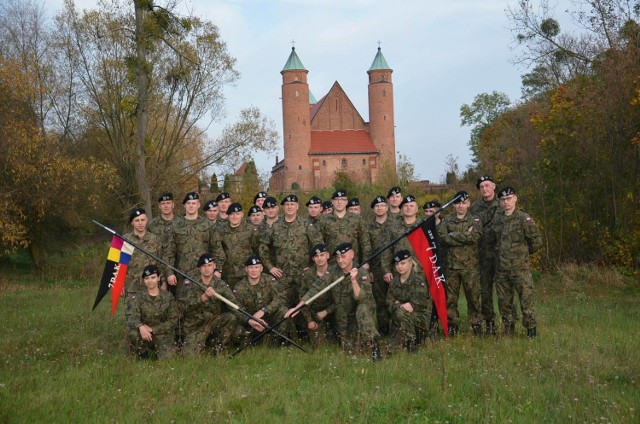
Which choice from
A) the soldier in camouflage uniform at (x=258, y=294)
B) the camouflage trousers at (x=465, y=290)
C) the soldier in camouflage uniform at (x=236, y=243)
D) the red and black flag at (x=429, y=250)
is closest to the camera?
the red and black flag at (x=429, y=250)

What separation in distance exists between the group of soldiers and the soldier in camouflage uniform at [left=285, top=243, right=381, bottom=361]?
2 cm

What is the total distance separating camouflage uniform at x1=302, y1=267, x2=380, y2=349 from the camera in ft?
29.2

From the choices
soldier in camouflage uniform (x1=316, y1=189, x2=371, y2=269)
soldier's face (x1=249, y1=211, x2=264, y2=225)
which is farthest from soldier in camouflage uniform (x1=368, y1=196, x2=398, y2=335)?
soldier's face (x1=249, y1=211, x2=264, y2=225)

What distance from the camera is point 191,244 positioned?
10125mm

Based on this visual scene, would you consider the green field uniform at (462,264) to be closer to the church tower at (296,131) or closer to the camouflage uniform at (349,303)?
the camouflage uniform at (349,303)

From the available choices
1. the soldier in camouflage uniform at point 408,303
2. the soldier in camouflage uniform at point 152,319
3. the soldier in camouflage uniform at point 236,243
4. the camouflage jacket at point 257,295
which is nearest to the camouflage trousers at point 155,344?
the soldier in camouflage uniform at point 152,319

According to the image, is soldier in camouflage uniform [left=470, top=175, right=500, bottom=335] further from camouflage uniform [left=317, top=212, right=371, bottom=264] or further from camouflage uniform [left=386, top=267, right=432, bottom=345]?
camouflage uniform [left=317, top=212, right=371, bottom=264]

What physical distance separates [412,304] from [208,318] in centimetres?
291

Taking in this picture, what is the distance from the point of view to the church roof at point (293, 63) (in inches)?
3060

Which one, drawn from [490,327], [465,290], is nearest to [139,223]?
[465,290]

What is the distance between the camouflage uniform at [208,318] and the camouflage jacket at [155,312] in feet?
0.68

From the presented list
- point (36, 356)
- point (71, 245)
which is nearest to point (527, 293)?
point (36, 356)

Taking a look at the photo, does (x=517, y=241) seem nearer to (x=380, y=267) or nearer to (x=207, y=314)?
(x=380, y=267)

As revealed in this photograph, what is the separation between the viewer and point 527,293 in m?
9.20
